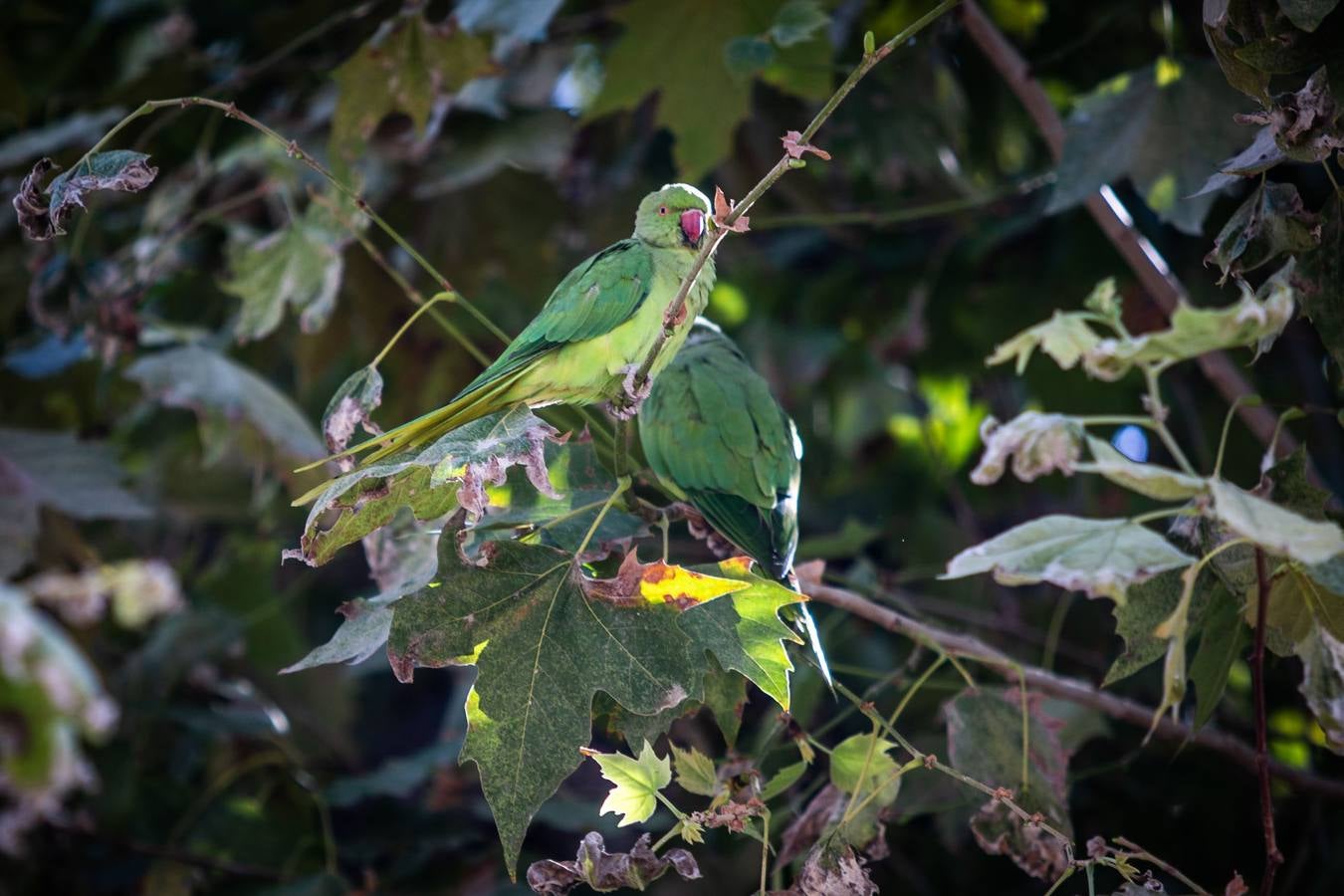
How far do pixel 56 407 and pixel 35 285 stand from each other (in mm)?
897

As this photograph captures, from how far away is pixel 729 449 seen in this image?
2156 millimetres

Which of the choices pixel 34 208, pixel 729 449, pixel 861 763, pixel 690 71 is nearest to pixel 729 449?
pixel 729 449

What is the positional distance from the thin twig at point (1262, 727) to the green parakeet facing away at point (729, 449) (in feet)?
2.37

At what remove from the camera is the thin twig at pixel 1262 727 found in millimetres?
1347

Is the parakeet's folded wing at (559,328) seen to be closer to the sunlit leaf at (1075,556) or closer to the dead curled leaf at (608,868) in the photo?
the dead curled leaf at (608,868)

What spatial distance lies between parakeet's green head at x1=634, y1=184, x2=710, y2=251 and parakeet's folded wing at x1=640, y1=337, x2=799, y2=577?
32 centimetres

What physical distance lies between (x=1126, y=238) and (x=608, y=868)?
5.48ft

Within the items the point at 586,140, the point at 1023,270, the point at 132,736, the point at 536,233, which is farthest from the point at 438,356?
the point at 1023,270

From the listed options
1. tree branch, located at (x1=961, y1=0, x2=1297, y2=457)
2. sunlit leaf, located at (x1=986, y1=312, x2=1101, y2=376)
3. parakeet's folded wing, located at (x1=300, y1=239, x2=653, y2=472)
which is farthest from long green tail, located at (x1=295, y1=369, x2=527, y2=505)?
tree branch, located at (x1=961, y1=0, x2=1297, y2=457)

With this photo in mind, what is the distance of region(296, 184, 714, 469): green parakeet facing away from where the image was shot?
1709 millimetres

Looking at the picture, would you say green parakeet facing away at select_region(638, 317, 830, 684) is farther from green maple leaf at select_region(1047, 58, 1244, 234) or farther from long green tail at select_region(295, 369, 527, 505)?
green maple leaf at select_region(1047, 58, 1244, 234)

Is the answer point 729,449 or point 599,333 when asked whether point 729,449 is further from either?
point 599,333

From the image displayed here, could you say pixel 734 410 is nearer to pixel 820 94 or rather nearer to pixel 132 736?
pixel 820 94

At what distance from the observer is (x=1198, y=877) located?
9.82 ft
